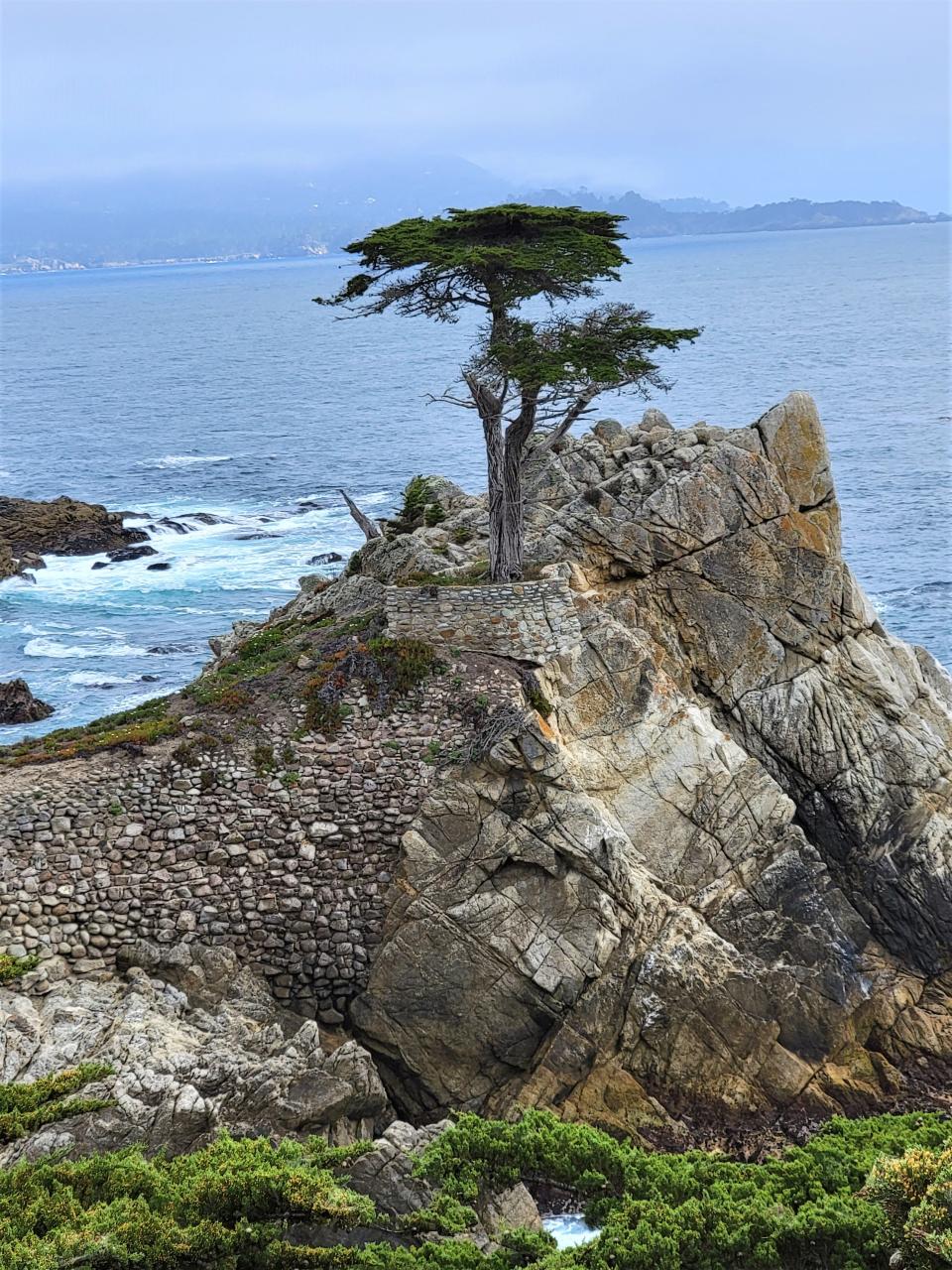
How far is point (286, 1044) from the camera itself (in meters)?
19.6

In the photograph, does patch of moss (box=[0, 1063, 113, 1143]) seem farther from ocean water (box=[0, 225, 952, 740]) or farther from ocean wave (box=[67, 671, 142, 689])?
ocean wave (box=[67, 671, 142, 689])

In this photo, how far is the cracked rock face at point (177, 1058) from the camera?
1720 cm

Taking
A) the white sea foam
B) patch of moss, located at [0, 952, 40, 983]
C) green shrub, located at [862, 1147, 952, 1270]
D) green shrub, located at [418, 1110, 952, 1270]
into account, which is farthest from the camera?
patch of moss, located at [0, 952, 40, 983]

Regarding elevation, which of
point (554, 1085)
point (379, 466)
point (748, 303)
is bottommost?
point (554, 1085)

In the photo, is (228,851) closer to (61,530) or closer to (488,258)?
(488,258)

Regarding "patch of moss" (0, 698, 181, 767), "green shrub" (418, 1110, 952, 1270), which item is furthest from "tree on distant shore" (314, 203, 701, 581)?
"green shrub" (418, 1110, 952, 1270)

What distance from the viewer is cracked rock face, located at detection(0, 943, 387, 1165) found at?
1720 cm

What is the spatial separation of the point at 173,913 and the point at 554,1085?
7.37m

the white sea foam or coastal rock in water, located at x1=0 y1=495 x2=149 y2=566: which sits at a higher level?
coastal rock in water, located at x1=0 y1=495 x2=149 y2=566

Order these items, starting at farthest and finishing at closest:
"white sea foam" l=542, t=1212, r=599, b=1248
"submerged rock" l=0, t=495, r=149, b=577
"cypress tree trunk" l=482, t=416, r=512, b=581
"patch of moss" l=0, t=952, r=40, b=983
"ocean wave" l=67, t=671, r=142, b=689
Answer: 1. "submerged rock" l=0, t=495, r=149, b=577
2. "ocean wave" l=67, t=671, r=142, b=689
3. "cypress tree trunk" l=482, t=416, r=512, b=581
4. "patch of moss" l=0, t=952, r=40, b=983
5. "white sea foam" l=542, t=1212, r=599, b=1248

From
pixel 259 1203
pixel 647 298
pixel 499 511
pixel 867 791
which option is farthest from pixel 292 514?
pixel 647 298

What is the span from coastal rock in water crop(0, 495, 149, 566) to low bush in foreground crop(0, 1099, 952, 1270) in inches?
1896

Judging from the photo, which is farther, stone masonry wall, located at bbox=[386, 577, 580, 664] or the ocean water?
the ocean water

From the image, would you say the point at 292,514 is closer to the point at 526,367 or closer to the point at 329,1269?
the point at 526,367
